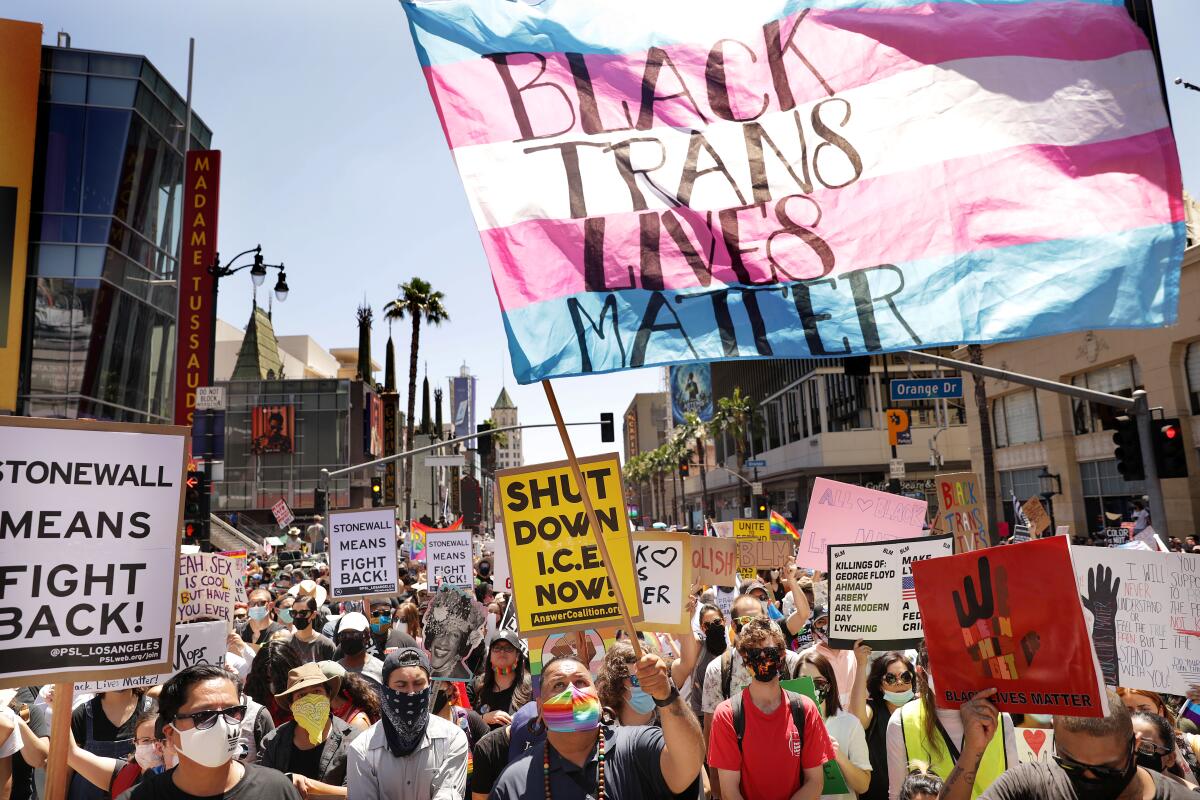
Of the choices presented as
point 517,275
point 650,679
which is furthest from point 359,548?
point 650,679

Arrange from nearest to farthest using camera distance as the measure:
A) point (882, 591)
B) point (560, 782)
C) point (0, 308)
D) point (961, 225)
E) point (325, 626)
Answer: point (560, 782) → point (961, 225) → point (882, 591) → point (325, 626) → point (0, 308)

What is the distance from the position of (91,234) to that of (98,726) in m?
26.1

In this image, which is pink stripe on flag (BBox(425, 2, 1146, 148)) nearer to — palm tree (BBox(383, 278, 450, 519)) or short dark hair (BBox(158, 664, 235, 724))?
short dark hair (BBox(158, 664, 235, 724))

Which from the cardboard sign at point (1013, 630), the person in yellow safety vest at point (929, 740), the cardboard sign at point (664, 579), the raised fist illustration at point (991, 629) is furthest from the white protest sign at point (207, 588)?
the raised fist illustration at point (991, 629)

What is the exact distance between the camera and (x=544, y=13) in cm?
521

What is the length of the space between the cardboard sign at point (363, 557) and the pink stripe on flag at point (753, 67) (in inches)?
367

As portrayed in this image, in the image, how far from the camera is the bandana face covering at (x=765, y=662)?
5.03 m

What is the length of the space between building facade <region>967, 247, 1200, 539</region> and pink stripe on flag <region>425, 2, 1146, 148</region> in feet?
94.9

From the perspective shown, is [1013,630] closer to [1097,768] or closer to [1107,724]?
[1107,724]

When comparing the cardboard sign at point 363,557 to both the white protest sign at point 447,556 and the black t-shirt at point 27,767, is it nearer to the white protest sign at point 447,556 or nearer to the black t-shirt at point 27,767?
the white protest sign at point 447,556

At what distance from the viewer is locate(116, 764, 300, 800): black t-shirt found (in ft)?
12.4

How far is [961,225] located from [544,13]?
8.48 ft

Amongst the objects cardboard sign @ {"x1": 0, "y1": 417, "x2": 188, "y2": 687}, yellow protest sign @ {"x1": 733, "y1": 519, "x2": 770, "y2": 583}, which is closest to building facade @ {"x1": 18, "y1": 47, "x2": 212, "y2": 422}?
yellow protest sign @ {"x1": 733, "y1": 519, "x2": 770, "y2": 583}

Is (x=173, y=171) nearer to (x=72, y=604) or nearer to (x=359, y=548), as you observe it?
(x=359, y=548)
